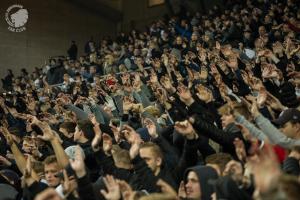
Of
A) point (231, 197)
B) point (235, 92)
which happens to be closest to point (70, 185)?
point (231, 197)

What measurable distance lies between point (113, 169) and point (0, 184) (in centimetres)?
114

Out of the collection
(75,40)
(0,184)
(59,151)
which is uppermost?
(75,40)

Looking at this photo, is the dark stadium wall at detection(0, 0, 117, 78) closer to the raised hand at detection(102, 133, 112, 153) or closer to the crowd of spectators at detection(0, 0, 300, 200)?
the crowd of spectators at detection(0, 0, 300, 200)

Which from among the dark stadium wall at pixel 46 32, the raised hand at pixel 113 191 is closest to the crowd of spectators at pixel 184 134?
the raised hand at pixel 113 191

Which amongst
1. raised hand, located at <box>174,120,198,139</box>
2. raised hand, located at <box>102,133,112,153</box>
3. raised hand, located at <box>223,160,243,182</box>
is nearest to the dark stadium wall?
raised hand, located at <box>102,133,112,153</box>

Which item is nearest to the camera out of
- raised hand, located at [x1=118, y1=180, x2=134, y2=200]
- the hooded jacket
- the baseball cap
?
raised hand, located at [x1=118, y1=180, x2=134, y2=200]

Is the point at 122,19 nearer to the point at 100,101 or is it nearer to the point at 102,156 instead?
the point at 100,101

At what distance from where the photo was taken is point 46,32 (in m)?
18.5

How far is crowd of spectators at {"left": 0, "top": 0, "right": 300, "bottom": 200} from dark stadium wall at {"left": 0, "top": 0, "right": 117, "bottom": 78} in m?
6.76

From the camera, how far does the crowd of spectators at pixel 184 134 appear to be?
11.0 feet

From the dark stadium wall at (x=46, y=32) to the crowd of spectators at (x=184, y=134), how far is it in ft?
22.2

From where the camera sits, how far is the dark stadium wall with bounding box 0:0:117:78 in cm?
1766

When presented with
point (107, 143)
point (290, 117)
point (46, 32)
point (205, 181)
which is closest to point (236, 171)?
point (205, 181)

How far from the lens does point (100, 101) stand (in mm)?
9188
